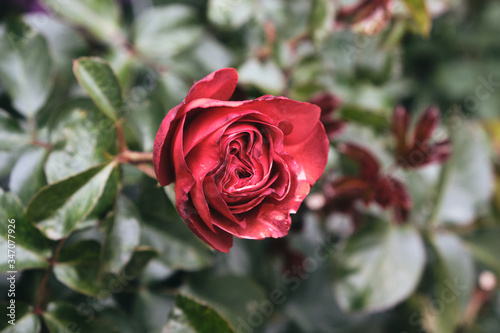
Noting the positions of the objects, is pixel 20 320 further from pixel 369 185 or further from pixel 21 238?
pixel 369 185

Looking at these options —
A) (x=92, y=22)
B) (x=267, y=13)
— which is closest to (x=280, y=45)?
(x=267, y=13)

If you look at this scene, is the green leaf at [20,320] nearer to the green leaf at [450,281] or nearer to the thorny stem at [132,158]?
the thorny stem at [132,158]

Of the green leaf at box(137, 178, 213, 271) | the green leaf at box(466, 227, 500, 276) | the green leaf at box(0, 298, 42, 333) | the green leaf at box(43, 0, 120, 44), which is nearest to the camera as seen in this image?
the green leaf at box(0, 298, 42, 333)

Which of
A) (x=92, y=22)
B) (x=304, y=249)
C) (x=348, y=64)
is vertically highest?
(x=92, y=22)

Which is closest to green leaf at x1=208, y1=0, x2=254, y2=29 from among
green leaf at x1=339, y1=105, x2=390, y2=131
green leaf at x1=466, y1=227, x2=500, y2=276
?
green leaf at x1=339, y1=105, x2=390, y2=131

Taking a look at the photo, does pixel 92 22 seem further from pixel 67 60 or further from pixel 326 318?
pixel 326 318

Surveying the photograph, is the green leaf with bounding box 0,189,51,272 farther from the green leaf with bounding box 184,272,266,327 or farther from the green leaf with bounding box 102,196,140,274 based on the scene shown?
the green leaf with bounding box 184,272,266,327

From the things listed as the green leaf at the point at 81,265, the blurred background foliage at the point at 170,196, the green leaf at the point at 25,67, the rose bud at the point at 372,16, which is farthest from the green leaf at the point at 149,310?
the rose bud at the point at 372,16
